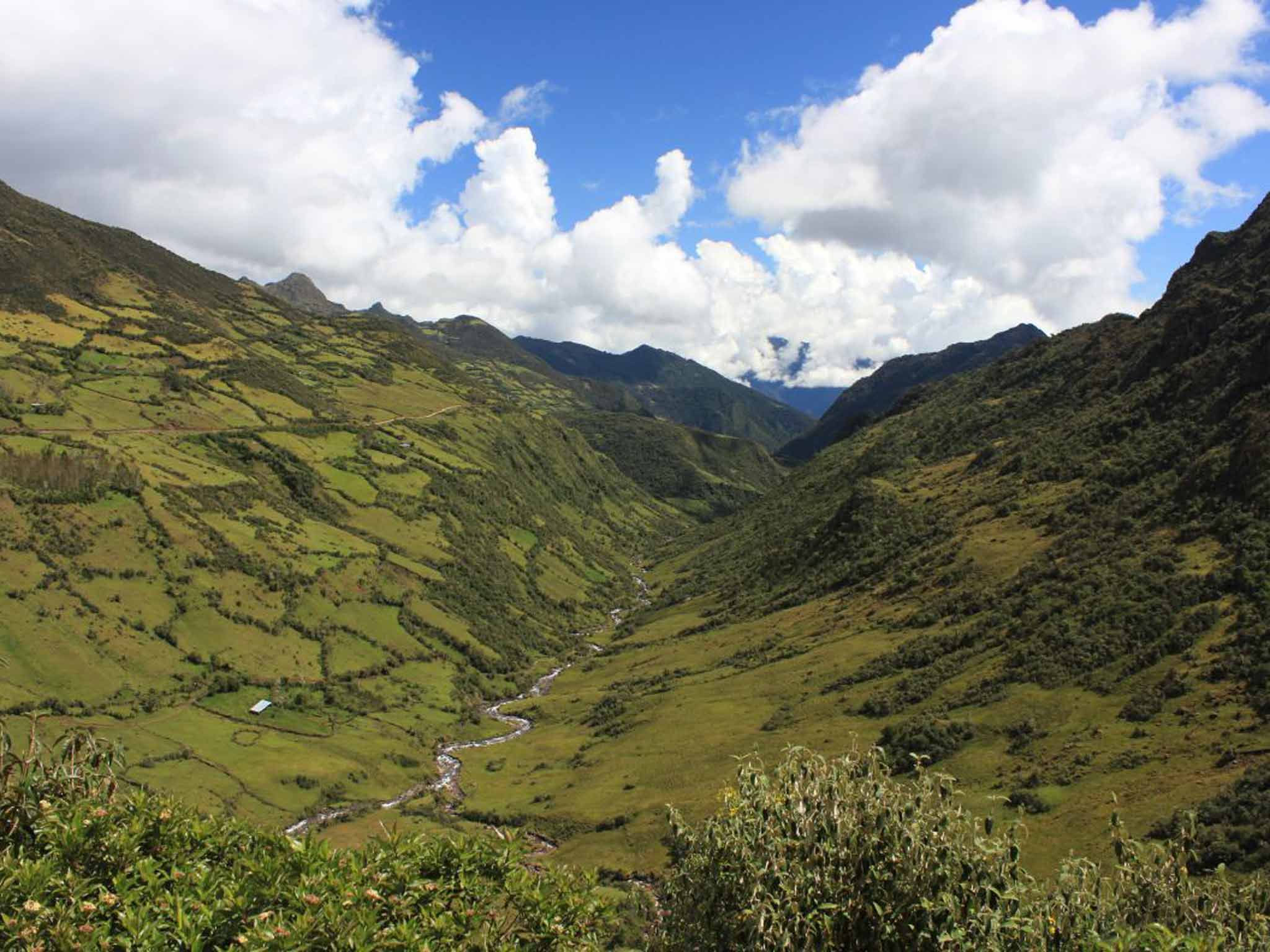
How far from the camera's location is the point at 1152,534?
5059 inches

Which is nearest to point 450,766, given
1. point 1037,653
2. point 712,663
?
point 712,663

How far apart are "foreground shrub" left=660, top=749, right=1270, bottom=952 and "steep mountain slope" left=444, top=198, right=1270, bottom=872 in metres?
42.7

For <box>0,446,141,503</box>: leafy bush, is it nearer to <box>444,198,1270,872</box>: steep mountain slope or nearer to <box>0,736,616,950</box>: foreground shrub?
<box>444,198,1270,872</box>: steep mountain slope

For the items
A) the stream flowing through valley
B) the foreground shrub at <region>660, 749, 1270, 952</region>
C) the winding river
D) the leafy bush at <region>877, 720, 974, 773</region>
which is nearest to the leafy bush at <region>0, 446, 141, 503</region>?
the stream flowing through valley

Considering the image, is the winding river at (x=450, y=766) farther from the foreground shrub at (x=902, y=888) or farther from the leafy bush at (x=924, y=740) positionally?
the foreground shrub at (x=902, y=888)

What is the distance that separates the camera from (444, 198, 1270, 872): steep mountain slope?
8381 centimetres

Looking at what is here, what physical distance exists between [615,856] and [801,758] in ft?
268

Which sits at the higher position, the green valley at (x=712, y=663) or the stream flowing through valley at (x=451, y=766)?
the green valley at (x=712, y=663)

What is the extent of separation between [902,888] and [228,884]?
18.1 m

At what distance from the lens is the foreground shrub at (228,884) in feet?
56.7

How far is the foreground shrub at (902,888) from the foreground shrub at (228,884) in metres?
4.12

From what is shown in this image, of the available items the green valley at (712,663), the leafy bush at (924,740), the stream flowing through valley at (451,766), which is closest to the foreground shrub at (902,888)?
the green valley at (712,663)

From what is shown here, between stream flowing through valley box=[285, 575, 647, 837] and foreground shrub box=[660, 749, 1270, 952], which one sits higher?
foreground shrub box=[660, 749, 1270, 952]

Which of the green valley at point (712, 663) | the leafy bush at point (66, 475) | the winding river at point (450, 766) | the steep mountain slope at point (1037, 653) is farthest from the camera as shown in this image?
the leafy bush at point (66, 475)
